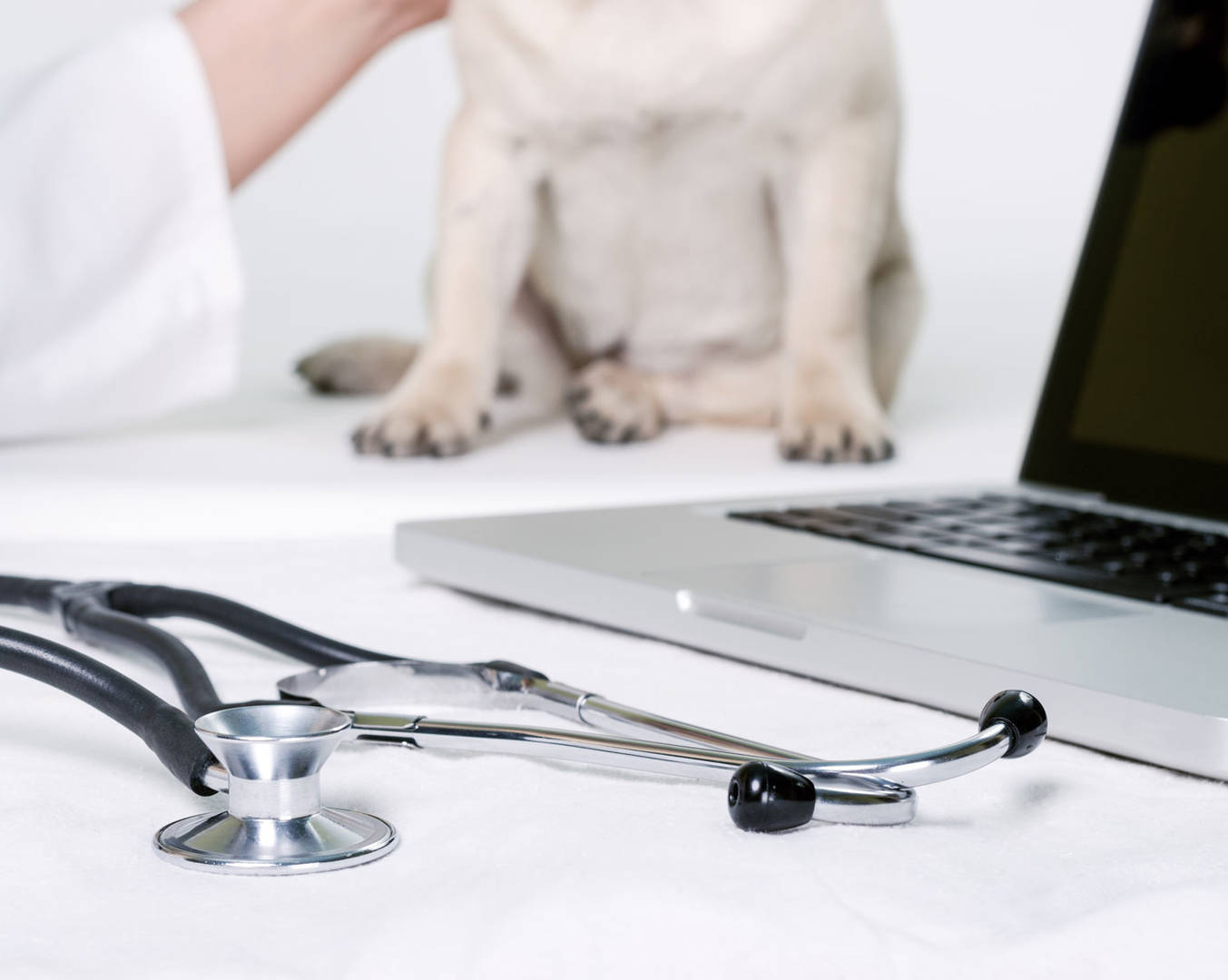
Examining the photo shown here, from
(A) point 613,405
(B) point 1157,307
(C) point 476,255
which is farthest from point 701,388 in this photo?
(B) point 1157,307

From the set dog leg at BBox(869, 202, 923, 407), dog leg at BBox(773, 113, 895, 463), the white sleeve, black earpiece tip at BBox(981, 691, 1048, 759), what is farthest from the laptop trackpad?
dog leg at BBox(869, 202, 923, 407)

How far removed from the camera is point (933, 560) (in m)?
0.74

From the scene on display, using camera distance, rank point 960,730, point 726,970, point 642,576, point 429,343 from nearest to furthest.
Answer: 1. point 726,970
2. point 960,730
3. point 642,576
4. point 429,343

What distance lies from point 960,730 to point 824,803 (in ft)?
0.45

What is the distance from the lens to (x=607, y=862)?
1.38 feet

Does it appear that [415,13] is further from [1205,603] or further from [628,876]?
[628,876]

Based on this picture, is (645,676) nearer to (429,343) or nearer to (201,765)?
(201,765)

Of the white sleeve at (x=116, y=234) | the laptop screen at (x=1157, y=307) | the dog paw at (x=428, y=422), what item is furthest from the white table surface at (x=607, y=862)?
the dog paw at (x=428, y=422)

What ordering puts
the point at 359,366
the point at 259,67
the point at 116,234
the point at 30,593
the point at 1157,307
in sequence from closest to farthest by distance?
1. the point at 30,593
2. the point at 1157,307
3. the point at 116,234
4. the point at 259,67
5. the point at 359,366

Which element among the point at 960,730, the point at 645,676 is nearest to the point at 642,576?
the point at 645,676

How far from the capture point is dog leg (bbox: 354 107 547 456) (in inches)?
66.2

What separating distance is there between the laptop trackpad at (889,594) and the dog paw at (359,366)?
1415mm

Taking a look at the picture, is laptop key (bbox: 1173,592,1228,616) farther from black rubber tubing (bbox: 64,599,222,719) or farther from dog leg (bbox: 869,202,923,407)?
dog leg (bbox: 869,202,923,407)

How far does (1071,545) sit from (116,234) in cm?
79
